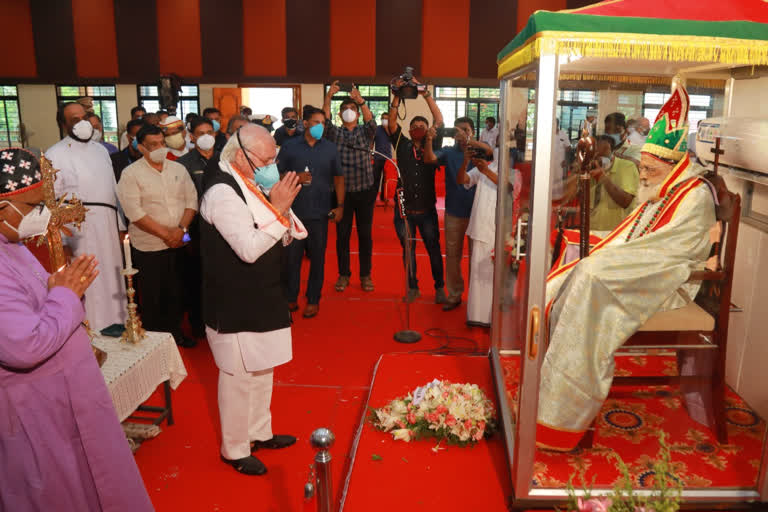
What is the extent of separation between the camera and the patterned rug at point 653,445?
269 cm

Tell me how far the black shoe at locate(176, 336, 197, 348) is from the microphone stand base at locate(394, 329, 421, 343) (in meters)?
1.51

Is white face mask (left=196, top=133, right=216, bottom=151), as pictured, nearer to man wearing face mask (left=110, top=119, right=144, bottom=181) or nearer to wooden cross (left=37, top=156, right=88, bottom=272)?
man wearing face mask (left=110, top=119, right=144, bottom=181)

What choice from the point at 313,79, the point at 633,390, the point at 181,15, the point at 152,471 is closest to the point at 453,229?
the point at 633,390

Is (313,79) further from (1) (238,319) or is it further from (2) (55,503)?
(2) (55,503)

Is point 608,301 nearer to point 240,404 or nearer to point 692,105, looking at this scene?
point 692,105

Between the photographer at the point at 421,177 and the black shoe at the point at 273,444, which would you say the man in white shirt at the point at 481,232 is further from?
the black shoe at the point at 273,444

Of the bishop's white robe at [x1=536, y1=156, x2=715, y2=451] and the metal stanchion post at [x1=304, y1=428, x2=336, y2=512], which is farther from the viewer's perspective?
the bishop's white robe at [x1=536, y1=156, x2=715, y2=451]

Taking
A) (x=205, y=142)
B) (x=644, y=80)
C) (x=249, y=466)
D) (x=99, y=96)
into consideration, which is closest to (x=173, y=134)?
(x=205, y=142)

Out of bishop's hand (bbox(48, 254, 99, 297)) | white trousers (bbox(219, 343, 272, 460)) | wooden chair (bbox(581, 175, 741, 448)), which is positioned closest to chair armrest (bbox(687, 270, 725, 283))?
wooden chair (bbox(581, 175, 741, 448))

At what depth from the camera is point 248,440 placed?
3.06 meters

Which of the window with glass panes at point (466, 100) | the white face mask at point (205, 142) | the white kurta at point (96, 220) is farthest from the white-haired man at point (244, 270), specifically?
the window with glass panes at point (466, 100)

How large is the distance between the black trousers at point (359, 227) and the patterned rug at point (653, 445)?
270 cm

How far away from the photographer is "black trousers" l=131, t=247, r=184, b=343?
4484 mm

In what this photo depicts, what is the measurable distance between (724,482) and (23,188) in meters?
2.85
